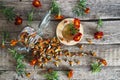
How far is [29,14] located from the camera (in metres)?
1.89

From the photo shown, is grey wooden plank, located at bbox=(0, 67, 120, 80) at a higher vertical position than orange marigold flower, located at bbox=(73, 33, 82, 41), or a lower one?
lower

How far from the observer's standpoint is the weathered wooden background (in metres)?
1.90

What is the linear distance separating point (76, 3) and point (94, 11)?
0.34 ft

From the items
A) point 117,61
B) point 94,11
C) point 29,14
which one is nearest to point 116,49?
point 117,61

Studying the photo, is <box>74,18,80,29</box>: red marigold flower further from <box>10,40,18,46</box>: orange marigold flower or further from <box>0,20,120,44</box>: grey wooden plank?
<box>10,40,18,46</box>: orange marigold flower

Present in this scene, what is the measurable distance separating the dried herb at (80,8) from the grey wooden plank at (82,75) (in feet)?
0.94

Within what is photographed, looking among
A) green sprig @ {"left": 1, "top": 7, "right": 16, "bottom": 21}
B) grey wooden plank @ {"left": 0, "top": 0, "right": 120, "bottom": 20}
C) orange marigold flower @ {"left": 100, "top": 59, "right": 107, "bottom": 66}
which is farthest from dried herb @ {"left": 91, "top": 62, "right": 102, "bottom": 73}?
green sprig @ {"left": 1, "top": 7, "right": 16, "bottom": 21}

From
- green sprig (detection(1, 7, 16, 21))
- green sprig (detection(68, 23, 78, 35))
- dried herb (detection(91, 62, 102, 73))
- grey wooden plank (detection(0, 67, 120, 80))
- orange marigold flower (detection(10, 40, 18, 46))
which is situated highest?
green sprig (detection(1, 7, 16, 21))

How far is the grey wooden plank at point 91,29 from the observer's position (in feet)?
6.24

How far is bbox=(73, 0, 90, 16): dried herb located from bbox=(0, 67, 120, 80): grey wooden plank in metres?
0.29

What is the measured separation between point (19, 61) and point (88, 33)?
381mm

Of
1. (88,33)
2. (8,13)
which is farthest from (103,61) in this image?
(8,13)

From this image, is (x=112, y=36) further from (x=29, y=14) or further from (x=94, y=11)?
(x=29, y=14)

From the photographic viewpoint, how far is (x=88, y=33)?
192cm
